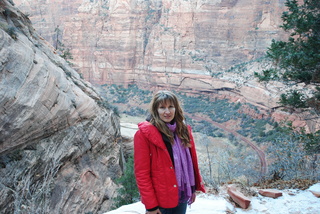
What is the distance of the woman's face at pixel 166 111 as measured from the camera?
2.03 metres

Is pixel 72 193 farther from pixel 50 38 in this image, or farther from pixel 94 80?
pixel 50 38

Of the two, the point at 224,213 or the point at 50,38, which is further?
the point at 50,38

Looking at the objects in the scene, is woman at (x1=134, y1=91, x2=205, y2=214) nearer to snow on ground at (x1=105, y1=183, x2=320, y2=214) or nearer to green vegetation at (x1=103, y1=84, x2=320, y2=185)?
snow on ground at (x1=105, y1=183, x2=320, y2=214)

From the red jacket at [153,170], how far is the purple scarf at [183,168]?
0.23ft

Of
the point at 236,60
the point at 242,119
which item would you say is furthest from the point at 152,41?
the point at 242,119

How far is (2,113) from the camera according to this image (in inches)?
223

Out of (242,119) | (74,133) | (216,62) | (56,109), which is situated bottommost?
(242,119)

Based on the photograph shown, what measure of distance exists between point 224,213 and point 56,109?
599 centimetres

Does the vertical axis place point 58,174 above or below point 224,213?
below

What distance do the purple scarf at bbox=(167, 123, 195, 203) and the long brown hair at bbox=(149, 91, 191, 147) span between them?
5 cm

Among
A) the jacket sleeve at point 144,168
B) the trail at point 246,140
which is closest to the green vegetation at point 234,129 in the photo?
the trail at point 246,140

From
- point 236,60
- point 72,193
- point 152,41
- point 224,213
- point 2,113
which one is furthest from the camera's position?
point 152,41

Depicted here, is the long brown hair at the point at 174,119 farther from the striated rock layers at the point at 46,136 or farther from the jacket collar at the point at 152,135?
the striated rock layers at the point at 46,136

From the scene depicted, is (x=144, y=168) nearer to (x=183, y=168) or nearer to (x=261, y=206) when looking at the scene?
(x=183, y=168)
